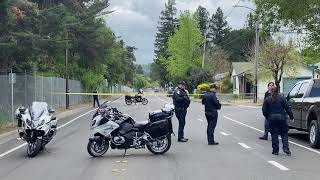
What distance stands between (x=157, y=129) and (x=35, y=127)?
3016 mm

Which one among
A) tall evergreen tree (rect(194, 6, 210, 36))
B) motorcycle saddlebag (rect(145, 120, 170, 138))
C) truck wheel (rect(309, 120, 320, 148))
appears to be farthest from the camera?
tall evergreen tree (rect(194, 6, 210, 36))

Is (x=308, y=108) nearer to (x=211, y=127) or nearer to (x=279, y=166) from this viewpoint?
(x=211, y=127)

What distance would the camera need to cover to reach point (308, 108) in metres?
16.3

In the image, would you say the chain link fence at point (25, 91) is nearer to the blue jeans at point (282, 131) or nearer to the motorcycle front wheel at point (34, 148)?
the motorcycle front wheel at point (34, 148)

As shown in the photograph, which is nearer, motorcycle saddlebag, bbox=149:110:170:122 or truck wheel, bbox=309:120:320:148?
motorcycle saddlebag, bbox=149:110:170:122

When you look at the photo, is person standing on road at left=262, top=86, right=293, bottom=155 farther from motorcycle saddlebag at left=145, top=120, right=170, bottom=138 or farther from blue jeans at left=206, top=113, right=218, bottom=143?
motorcycle saddlebag at left=145, top=120, right=170, bottom=138

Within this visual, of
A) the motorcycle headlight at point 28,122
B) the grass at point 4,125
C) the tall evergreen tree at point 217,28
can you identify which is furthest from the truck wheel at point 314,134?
the tall evergreen tree at point 217,28

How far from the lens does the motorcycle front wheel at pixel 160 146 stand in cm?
1402

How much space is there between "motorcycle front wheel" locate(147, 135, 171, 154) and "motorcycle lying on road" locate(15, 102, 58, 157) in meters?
2.70

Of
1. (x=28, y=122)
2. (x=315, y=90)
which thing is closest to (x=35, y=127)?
(x=28, y=122)

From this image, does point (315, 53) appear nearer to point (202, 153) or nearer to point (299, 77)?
point (202, 153)

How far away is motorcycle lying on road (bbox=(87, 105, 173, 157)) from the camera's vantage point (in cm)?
1359

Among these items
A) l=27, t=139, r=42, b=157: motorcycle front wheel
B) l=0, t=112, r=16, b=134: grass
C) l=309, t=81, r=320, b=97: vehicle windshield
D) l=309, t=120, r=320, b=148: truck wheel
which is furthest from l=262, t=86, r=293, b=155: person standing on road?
l=0, t=112, r=16, b=134: grass

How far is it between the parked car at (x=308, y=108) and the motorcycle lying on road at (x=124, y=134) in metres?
4.15
